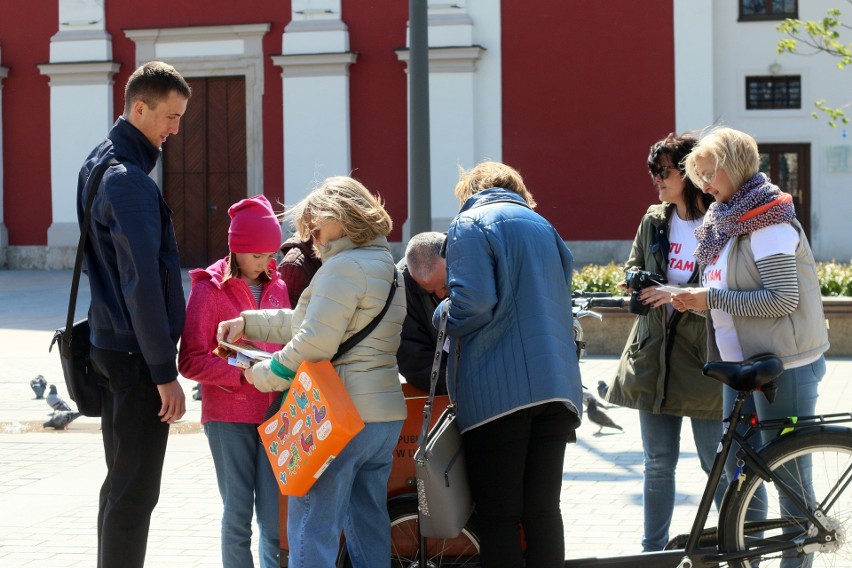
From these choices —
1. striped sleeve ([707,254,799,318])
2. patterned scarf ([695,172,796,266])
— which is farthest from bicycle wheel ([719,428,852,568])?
patterned scarf ([695,172,796,266])

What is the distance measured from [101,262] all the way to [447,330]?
1324 millimetres

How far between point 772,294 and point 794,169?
62.4 ft

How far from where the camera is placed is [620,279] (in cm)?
1323

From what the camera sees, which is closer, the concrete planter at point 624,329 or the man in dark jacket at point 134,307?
the man in dark jacket at point 134,307

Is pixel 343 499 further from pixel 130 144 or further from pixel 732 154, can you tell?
pixel 732 154

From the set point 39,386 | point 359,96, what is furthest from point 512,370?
point 359,96

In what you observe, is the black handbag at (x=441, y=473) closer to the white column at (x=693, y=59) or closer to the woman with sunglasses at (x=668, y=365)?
the woman with sunglasses at (x=668, y=365)

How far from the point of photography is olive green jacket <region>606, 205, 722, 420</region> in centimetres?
523

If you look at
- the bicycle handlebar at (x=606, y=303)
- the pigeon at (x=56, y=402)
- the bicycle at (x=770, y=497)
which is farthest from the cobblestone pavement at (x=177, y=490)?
the bicycle handlebar at (x=606, y=303)

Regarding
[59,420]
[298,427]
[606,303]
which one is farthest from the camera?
[59,420]

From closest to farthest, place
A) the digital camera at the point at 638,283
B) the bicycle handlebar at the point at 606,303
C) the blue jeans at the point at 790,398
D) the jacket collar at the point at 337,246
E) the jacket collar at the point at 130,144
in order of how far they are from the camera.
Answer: the jacket collar at the point at 337,246, the jacket collar at the point at 130,144, the blue jeans at the point at 790,398, the digital camera at the point at 638,283, the bicycle handlebar at the point at 606,303

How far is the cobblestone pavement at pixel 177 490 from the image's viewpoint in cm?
590

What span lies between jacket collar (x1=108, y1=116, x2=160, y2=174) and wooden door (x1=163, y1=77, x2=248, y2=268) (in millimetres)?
19426

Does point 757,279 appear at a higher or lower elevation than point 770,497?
higher
